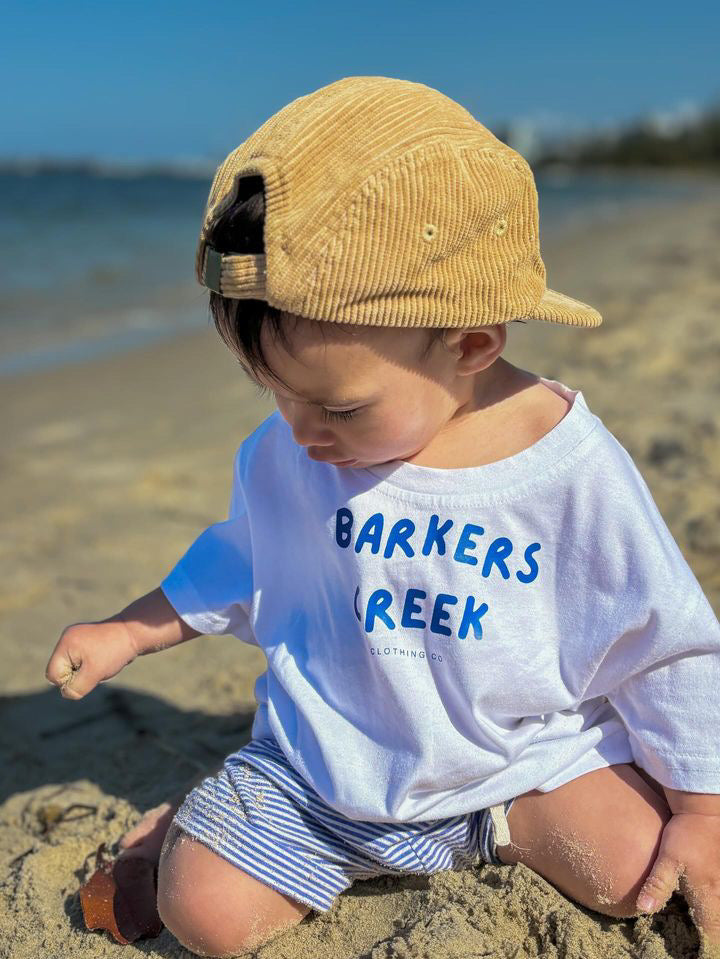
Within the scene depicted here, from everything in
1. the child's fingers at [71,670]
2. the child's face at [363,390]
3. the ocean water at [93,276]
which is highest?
the child's face at [363,390]

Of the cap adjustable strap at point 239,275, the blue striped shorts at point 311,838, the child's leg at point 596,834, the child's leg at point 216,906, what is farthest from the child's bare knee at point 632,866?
the cap adjustable strap at point 239,275

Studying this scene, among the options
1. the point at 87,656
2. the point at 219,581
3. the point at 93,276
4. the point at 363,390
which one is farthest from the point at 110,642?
the point at 93,276

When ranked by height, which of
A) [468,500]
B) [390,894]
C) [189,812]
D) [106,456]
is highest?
[468,500]

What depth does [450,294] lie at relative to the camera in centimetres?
126

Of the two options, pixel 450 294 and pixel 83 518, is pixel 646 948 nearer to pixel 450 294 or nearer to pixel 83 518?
pixel 450 294

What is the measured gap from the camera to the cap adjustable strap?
4.01 feet

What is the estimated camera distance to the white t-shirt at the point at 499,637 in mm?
1388

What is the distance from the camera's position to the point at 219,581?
170 centimetres

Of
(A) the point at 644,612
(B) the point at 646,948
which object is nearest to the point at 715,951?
(B) the point at 646,948

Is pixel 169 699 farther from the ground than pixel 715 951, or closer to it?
closer to it

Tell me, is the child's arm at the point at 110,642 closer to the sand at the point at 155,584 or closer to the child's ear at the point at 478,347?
the sand at the point at 155,584

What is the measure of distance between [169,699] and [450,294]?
1.31 m

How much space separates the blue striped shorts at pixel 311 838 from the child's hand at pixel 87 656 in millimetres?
253

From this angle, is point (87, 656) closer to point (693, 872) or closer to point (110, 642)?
point (110, 642)
